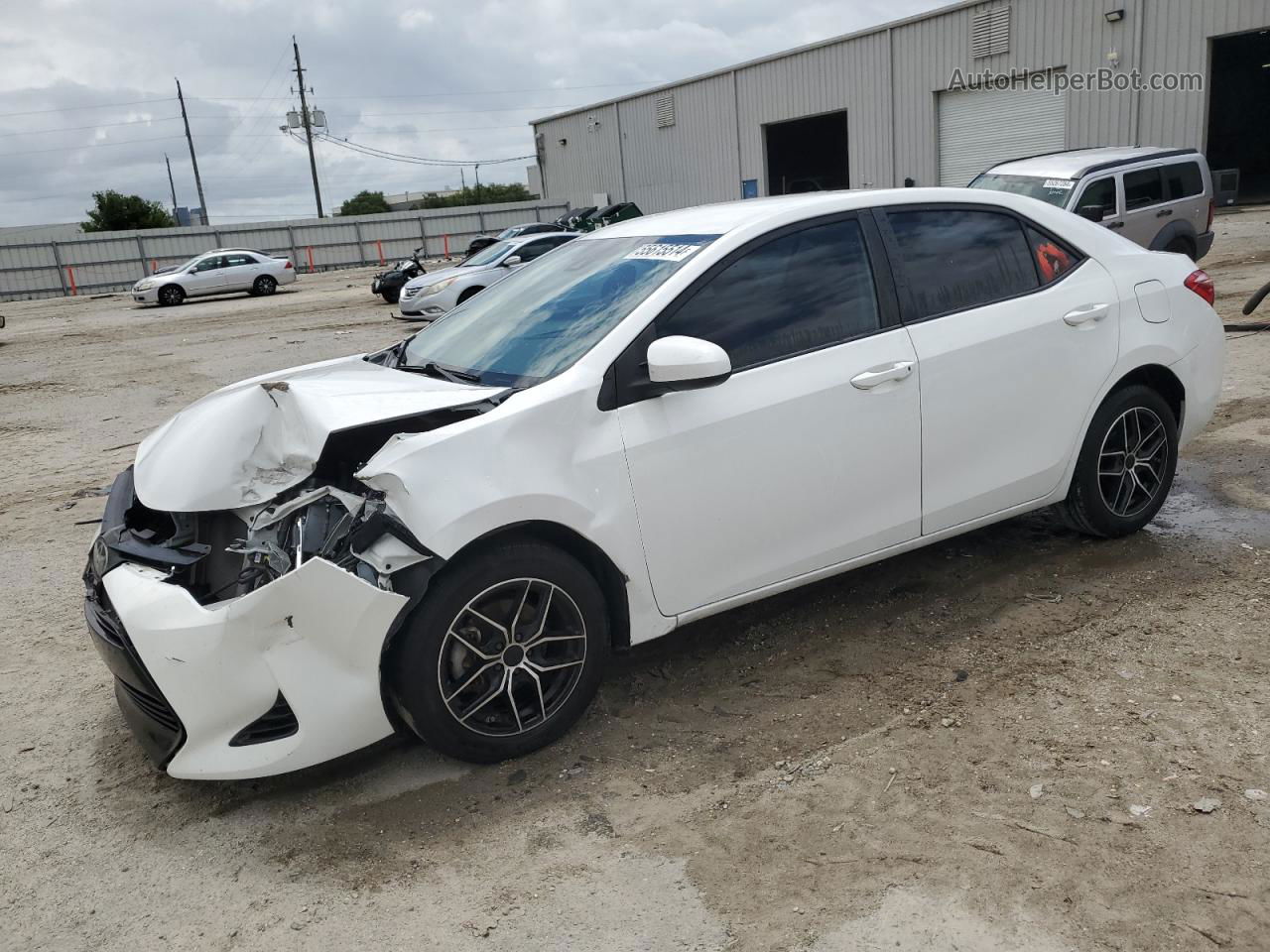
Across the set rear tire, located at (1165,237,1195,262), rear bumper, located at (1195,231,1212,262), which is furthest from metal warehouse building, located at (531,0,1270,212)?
rear tire, located at (1165,237,1195,262)

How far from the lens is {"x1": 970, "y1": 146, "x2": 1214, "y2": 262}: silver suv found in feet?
41.3

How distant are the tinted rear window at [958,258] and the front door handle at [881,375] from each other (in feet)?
0.85

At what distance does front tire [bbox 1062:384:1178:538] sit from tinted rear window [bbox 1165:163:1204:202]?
10074mm

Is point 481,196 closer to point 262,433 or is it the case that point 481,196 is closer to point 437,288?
point 437,288

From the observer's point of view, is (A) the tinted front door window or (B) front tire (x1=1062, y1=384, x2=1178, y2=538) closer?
(A) the tinted front door window

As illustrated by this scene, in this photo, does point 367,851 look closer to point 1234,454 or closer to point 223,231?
point 1234,454

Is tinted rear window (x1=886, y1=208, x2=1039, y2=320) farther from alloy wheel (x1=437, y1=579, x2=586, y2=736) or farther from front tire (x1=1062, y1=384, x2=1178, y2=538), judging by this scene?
alloy wheel (x1=437, y1=579, x2=586, y2=736)

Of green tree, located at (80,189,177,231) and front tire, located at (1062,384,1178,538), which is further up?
green tree, located at (80,189,177,231)

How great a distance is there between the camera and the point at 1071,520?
480cm

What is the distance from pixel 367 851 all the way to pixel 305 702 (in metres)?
0.48

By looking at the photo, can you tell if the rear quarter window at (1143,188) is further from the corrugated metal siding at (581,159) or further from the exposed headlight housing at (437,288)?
the corrugated metal siding at (581,159)

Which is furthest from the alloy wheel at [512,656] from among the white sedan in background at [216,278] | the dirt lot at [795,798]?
the white sedan in background at [216,278]

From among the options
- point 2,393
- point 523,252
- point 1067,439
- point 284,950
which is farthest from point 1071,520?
point 523,252

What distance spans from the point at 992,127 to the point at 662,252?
2738 centimetres
